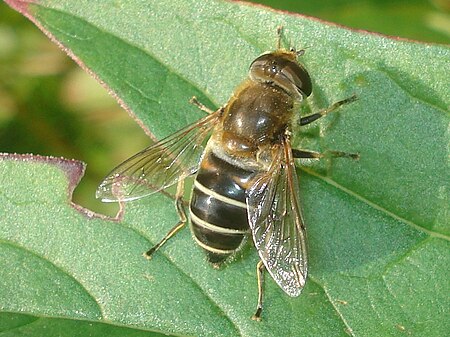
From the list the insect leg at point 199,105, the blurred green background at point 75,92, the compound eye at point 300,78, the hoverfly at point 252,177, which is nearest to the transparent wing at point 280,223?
the hoverfly at point 252,177

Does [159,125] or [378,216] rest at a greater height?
[159,125]

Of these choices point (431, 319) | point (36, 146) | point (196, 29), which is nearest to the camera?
point (431, 319)

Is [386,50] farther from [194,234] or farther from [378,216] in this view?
[194,234]

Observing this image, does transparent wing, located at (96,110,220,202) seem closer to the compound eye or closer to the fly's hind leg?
the fly's hind leg

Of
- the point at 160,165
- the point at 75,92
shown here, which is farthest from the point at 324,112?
the point at 75,92

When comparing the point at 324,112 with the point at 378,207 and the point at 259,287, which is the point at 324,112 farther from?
the point at 259,287

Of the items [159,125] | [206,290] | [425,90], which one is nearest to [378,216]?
[425,90]

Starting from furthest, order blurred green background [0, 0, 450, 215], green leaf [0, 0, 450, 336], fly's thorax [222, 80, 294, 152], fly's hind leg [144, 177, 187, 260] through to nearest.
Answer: blurred green background [0, 0, 450, 215] → fly's thorax [222, 80, 294, 152] → fly's hind leg [144, 177, 187, 260] → green leaf [0, 0, 450, 336]

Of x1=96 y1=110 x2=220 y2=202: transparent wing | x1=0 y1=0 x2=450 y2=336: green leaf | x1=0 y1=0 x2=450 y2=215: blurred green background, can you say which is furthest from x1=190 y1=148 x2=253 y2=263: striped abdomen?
x1=0 y1=0 x2=450 y2=215: blurred green background
